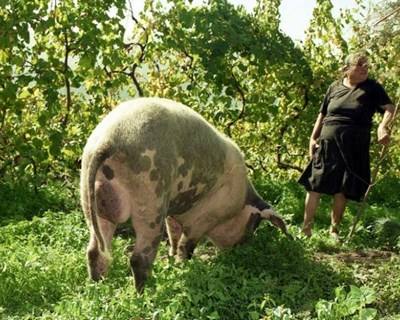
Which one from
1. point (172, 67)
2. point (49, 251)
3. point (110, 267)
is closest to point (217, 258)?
point (110, 267)

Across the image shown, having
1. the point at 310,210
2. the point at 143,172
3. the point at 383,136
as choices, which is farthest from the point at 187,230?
the point at 383,136

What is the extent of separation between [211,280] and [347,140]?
2664mm

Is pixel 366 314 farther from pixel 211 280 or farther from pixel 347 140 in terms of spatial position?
pixel 347 140

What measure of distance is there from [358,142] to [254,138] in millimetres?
3242

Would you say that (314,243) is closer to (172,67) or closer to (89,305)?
(89,305)

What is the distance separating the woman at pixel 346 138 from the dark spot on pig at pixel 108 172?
2.68 metres

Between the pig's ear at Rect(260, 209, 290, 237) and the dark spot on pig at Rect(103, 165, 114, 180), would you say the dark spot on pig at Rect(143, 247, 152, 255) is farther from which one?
the pig's ear at Rect(260, 209, 290, 237)

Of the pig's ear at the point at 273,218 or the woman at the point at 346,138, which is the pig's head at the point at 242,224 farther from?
the woman at the point at 346,138

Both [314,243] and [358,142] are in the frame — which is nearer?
[314,243]

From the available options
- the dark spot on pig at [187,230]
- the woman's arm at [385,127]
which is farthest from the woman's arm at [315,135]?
the dark spot on pig at [187,230]

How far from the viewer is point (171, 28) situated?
8.67 m

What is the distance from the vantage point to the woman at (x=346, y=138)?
654cm

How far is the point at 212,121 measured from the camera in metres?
9.06

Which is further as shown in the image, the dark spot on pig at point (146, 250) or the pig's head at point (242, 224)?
the pig's head at point (242, 224)
